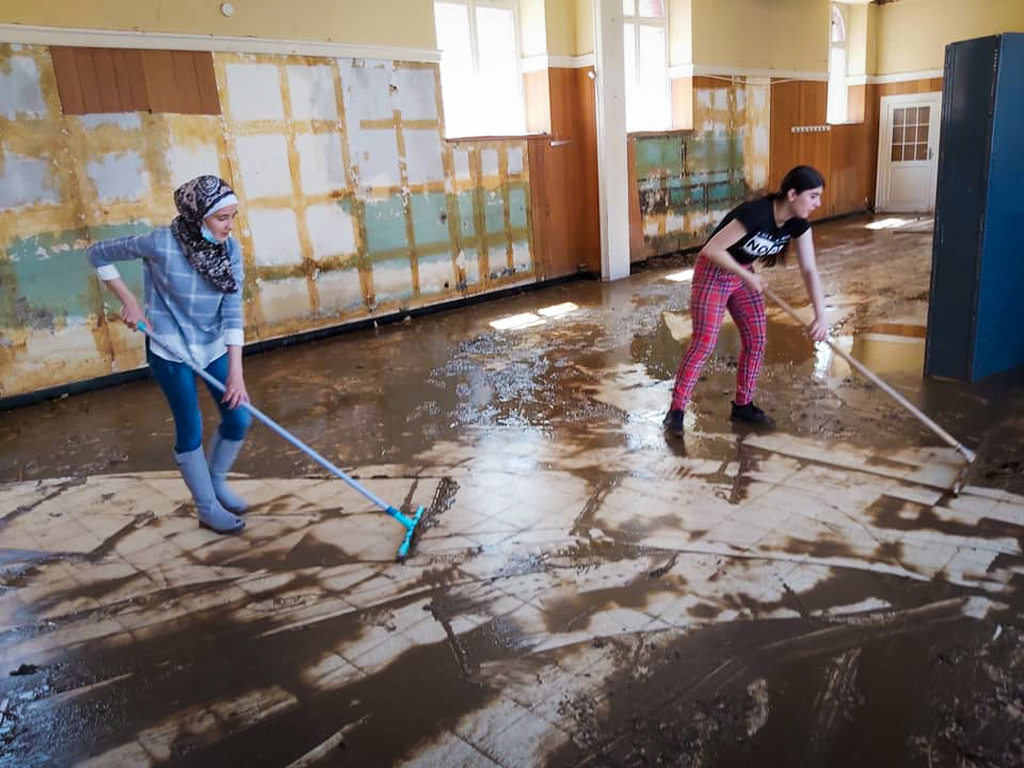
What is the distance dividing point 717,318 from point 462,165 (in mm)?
4543

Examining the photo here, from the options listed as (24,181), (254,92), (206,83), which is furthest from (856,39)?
(24,181)

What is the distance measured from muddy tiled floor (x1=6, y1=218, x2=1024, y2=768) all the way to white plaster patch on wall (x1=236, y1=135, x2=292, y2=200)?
2.29 m

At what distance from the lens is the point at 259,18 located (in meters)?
6.15

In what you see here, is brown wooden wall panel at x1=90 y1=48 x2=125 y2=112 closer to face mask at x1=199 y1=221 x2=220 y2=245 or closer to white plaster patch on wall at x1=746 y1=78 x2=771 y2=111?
face mask at x1=199 y1=221 x2=220 y2=245

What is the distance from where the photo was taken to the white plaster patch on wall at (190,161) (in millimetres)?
5883

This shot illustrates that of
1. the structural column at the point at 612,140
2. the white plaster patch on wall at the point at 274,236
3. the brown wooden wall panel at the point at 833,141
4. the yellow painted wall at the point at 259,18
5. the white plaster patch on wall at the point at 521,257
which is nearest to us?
the yellow painted wall at the point at 259,18

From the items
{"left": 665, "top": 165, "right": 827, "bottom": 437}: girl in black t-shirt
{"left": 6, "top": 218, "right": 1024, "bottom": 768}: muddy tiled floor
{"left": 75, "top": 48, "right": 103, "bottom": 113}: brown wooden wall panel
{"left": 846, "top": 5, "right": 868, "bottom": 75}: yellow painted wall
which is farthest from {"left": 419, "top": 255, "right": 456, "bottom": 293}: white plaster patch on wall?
{"left": 846, "top": 5, "right": 868, "bottom": 75}: yellow painted wall

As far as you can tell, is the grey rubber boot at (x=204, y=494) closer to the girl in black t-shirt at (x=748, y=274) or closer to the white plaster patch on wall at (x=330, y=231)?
the girl in black t-shirt at (x=748, y=274)

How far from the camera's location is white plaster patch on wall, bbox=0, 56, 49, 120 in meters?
5.07

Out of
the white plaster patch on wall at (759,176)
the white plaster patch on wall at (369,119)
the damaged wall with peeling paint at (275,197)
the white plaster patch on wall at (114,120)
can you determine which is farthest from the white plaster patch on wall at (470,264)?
the white plaster patch on wall at (759,176)

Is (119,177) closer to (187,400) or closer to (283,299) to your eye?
(283,299)

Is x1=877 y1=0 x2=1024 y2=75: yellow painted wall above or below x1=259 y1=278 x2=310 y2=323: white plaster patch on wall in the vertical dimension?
above

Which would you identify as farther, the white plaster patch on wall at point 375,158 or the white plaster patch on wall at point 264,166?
the white plaster patch on wall at point 375,158

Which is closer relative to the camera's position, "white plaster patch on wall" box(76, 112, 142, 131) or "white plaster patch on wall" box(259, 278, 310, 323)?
"white plaster patch on wall" box(76, 112, 142, 131)
